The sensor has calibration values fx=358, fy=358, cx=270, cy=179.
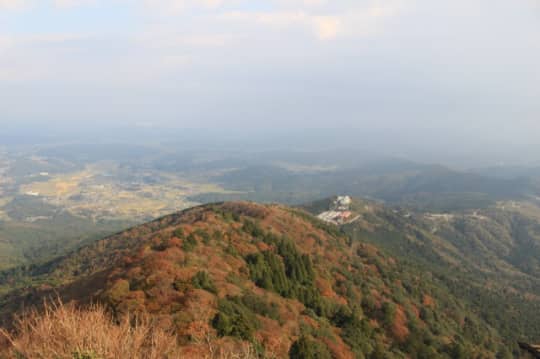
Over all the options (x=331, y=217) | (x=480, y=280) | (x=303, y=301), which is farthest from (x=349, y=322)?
(x=331, y=217)

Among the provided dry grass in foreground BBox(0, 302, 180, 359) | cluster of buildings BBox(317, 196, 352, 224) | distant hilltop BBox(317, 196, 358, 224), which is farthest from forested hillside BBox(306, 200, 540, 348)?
dry grass in foreground BBox(0, 302, 180, 359)

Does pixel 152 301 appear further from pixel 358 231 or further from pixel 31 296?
pixel 358 231

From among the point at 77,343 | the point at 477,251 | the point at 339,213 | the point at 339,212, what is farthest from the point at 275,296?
the point at 477,251

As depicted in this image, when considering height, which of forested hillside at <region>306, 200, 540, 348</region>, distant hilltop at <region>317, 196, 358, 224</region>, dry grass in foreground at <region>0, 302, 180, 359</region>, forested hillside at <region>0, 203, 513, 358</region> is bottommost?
forested hillside at <region>306, 200, 540, 348</region>

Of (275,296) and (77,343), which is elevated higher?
(77,343)

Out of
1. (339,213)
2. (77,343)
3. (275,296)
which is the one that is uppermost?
(77,343)

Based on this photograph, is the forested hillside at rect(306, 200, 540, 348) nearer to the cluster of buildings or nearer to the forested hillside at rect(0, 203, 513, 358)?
the cluster of buildings

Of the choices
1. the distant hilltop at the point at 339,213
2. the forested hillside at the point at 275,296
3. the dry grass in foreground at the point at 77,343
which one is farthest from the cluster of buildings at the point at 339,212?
the dry grass in foreground at the point at 77,343

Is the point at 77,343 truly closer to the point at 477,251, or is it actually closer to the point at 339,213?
the point at 339,213

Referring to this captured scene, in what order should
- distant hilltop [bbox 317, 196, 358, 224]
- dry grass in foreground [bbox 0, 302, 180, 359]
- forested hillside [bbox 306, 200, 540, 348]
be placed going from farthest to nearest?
distant hilltop [bbox 317, 196, 358, 224]
forested hillside [bbox 306, 200, 540, 348]
dry grass in foreground [bbox 0, 302, 180, 359]

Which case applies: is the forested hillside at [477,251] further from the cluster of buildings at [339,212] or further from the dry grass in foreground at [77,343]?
the dry grass in foreground at [77,343]

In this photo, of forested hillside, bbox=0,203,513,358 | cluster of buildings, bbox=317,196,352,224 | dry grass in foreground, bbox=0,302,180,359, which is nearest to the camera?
dry grass in foreground, bbox=0,302,180,359
